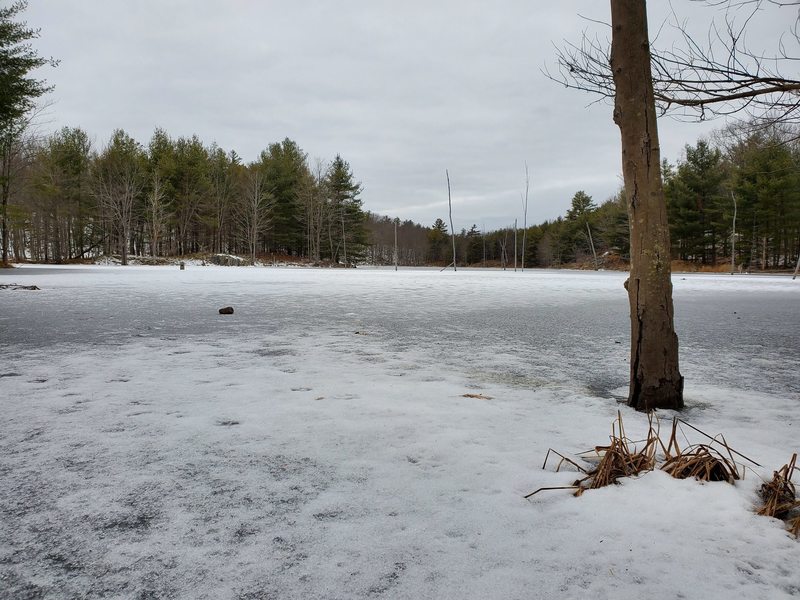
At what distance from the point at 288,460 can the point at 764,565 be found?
163 centimetres

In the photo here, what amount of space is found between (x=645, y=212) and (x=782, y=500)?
1.72 metres

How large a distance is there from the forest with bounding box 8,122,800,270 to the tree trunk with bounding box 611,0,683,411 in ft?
107

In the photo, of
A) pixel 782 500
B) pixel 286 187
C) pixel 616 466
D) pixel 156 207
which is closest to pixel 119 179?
pixel 156 207

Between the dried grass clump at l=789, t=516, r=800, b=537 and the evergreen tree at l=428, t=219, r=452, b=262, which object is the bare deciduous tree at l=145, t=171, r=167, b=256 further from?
the evergreen tree at l=428, t=219, r=452, b=262

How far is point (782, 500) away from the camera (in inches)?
59.4

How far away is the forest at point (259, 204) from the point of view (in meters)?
31.5

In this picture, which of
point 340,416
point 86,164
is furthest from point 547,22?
point 86,164

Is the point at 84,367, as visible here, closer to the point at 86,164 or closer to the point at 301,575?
the point at 301,575

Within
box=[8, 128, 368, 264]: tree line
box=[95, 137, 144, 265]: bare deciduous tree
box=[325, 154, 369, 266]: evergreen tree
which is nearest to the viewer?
box=[95, 137, 144, 265]: bare deciduous tree

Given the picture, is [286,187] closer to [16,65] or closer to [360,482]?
[16,65]

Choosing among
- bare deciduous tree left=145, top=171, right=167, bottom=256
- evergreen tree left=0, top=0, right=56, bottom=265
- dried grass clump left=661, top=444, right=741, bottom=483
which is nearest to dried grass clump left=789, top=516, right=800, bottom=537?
dried grass clump left=661, top=444, right=741, bottom=483

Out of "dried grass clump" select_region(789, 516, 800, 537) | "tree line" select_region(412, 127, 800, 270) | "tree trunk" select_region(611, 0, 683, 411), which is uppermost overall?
"tree line" select_region(412, 127, 800, 270)

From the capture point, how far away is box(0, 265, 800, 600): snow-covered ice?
1126 mm

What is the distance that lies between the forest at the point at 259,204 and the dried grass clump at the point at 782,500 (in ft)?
111
